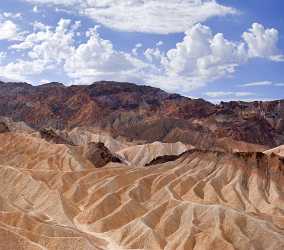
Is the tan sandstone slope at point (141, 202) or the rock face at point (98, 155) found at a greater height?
the rock face at point (98, 155)

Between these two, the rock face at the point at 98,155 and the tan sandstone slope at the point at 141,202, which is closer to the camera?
the tan sandstone slope at the point at 141,202

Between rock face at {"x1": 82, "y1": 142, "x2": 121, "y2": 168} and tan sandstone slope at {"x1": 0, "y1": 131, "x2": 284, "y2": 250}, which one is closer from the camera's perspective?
tan sandstone slope at {"x1": 0, "y1": 131, "x2": 284, "y2": 250}

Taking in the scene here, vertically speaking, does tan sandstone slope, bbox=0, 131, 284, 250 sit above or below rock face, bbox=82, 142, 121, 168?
below

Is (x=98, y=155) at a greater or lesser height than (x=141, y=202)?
greater

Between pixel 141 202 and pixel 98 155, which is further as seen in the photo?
pixel 98 155
